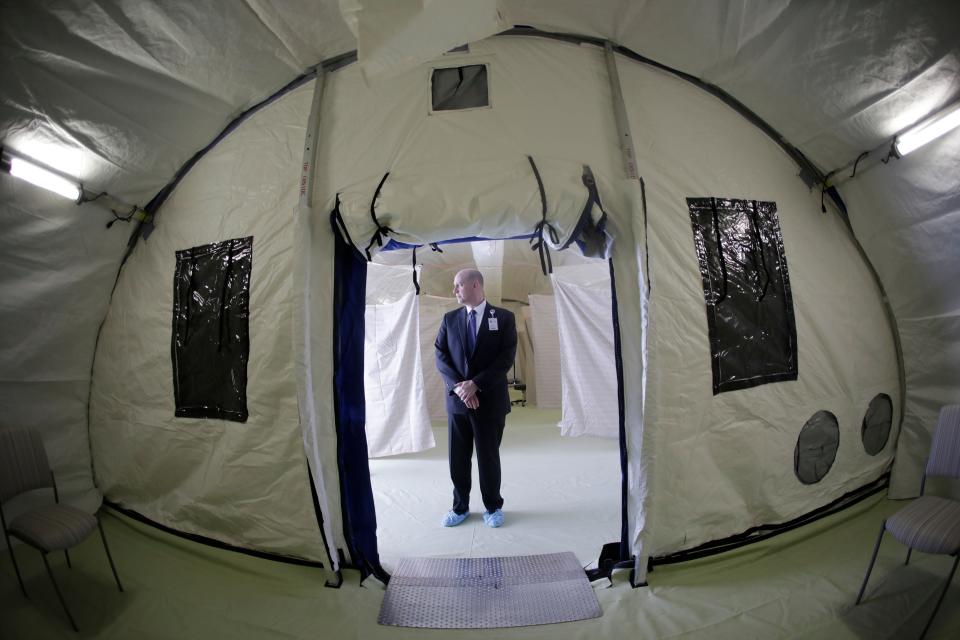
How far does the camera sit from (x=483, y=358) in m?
2.20

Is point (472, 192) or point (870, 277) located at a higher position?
point (472, 192)

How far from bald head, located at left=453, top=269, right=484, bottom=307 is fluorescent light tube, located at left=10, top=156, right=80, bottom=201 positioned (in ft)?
6.64

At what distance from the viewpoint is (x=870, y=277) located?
1.94 m

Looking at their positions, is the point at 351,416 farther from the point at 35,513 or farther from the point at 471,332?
the point at 35,513

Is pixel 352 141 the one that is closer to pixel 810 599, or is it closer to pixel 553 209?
pixel 553 209

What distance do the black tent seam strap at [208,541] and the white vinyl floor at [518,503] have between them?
1.32 ft

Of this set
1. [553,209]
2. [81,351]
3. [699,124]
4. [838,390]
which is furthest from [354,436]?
[838,390]

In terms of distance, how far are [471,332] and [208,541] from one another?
5.78ft

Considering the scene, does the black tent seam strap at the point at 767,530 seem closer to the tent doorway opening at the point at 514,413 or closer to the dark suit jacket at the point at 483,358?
the tent doorway opening at the point at 514,413

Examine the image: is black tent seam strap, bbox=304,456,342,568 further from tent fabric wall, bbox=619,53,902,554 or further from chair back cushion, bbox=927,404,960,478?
chair back cushion, bbox=927,404,960,478

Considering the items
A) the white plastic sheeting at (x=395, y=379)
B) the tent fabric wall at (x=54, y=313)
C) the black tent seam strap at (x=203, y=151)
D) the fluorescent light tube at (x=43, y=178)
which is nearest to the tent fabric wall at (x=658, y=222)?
the black tent seam strap at (x=203, y=151)

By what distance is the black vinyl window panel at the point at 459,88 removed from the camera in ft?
5.33

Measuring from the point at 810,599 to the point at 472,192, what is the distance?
82.0 inches

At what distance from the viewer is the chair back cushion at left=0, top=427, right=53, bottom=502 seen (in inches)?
59.0
